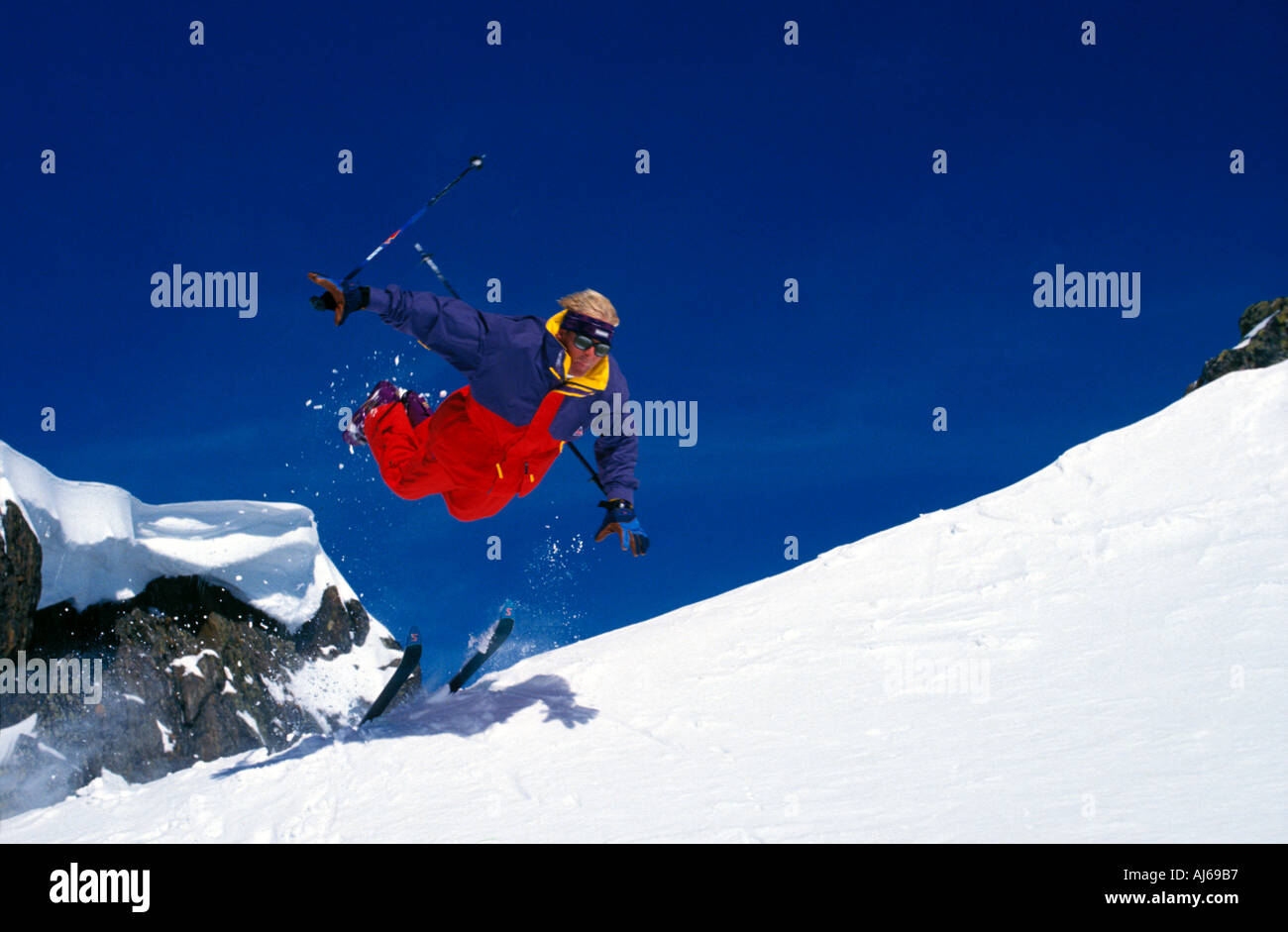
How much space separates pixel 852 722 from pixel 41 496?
1171 centimetres

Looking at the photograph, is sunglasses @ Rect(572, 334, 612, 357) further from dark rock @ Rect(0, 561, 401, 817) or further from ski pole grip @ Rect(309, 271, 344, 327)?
dark rock @ Rect(0, 561, 401, 817)

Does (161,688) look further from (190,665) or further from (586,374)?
(586,374)

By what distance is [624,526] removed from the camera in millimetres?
4965

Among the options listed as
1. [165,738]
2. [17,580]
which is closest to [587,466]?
[17,580]

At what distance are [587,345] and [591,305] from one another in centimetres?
27

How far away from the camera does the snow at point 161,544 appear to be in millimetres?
11609

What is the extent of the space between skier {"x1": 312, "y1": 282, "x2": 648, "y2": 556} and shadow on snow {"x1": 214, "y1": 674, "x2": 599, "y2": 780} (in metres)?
1.11

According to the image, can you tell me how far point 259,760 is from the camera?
4910 mm

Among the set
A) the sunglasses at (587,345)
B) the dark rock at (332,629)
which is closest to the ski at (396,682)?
the sunglasses at (587,345)

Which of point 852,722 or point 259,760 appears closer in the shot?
point 852,722

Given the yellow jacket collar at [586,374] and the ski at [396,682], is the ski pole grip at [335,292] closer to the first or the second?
the yellow jacket collar at [586,374]

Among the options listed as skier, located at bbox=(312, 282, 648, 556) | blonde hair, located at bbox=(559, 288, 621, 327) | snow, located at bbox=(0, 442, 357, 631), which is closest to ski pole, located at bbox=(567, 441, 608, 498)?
skier, located at bbox=(312, 282, 648, 556)

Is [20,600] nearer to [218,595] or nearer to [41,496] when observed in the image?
[41,496]
